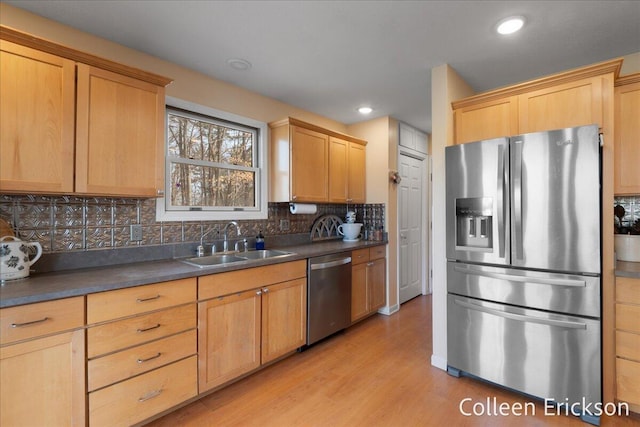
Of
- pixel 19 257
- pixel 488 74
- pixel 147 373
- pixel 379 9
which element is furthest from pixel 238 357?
pixel 488 74

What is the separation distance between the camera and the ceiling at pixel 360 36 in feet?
5.66

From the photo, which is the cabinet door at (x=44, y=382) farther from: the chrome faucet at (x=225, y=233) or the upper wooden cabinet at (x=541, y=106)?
the upper wooden cabinet at (x=541, y=106)

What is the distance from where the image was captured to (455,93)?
8.33ft

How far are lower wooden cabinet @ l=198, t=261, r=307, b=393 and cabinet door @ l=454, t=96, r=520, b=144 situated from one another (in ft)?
6.02

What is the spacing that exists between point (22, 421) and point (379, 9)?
110 inches

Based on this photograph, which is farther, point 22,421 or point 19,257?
point 19,257

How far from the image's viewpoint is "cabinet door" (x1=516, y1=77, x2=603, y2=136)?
1.95m

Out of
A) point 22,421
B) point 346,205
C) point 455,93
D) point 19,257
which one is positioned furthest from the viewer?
point 346,205

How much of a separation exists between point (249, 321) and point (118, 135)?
155 cm

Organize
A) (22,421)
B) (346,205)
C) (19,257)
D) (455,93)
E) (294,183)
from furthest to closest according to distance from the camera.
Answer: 1. (346,205)
2. (294,183)
3. (455,93)
4. (19,257)
5. (22,421)

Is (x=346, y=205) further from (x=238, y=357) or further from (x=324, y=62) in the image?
(x=238, y=357)

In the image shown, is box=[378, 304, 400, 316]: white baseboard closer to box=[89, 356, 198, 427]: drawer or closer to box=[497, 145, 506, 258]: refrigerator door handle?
box=[497, 145, 506, 258]: refrigerator door handle

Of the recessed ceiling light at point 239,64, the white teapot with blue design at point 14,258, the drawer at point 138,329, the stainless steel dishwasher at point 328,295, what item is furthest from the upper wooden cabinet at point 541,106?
the white teapot with blue design at point 14,258

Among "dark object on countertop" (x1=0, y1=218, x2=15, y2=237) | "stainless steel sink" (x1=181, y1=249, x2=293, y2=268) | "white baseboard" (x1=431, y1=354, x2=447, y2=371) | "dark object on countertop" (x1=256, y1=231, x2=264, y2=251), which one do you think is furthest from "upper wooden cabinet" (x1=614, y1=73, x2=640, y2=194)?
"dark object on countertop" (x1=0, y1=218, x2=15, y2=237)
